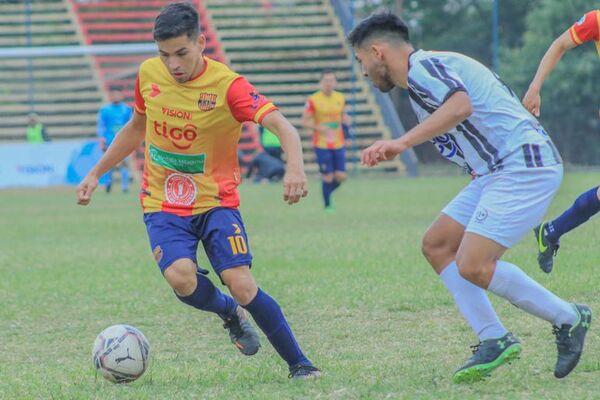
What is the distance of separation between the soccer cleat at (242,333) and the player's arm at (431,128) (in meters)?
1.40

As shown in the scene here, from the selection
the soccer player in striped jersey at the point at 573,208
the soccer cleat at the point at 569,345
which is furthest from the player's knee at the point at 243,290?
the soccer player in striped jersey at the point at 573,208

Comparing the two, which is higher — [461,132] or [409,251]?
[461,132]

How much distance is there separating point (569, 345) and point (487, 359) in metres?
0.35

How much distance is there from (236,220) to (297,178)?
2.00ft

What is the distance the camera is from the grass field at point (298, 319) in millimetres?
5016

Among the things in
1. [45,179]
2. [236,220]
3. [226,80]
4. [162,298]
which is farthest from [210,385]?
[45,179]

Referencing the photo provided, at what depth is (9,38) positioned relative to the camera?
1206 inches

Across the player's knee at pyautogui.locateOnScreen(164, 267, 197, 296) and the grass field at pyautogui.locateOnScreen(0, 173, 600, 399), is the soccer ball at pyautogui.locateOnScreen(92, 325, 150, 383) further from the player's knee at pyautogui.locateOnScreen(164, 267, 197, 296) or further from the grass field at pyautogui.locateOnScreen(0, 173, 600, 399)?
the player's knee at pyautogui.locateOnScreen(164, 267, 197, 296)

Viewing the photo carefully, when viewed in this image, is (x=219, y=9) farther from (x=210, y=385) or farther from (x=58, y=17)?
(x=210, y=385)

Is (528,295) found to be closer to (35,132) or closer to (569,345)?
(569,345)

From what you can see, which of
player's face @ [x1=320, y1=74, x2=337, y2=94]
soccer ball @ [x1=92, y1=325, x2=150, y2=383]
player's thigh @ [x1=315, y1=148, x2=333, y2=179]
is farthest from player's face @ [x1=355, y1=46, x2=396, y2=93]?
player's thigh @ [x1=315, y1=148, x2=333, y2=179]

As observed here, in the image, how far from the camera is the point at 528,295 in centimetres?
493

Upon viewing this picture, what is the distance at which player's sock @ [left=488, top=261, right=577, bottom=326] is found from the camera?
491cm

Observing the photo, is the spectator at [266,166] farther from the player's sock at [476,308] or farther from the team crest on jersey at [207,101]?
the player's sock at [476,308]
